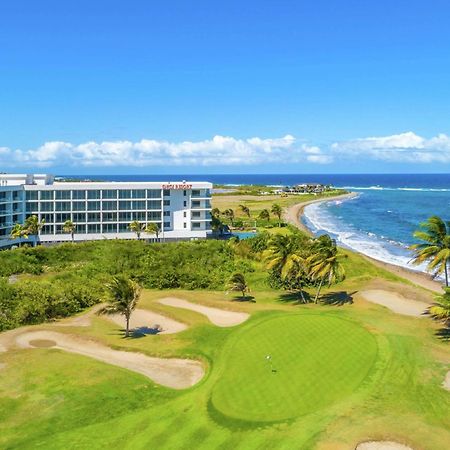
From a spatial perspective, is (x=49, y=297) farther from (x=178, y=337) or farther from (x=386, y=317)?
(x=386, y=317)

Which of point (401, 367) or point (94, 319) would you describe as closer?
point (401, 367)

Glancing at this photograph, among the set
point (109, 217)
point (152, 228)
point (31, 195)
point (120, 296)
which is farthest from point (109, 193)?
point (120, 296)

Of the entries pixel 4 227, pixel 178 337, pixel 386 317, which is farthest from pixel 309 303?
pixel 4 227

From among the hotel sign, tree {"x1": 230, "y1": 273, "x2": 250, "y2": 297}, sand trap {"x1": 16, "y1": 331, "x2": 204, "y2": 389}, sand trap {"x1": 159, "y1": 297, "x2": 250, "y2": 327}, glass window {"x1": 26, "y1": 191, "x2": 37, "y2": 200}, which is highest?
the hotel sign

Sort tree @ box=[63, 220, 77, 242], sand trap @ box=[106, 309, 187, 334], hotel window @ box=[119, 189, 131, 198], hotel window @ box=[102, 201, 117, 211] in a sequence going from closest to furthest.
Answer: sand trap @ box=[106, 309, 187, 334], tree @ box=[63, 220, 77, 242], hotel window @ box=[102, 201, 117, 211], hotel window @ box=[119, 189, 131, 198]

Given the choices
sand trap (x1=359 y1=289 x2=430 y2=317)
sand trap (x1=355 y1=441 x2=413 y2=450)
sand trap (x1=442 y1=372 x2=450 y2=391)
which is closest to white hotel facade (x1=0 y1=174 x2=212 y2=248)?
sand trap (x1=359 y1=289 x2=430 y2=317)

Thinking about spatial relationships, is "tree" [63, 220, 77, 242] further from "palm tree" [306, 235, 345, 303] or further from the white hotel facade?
"palm tree" [306, 235, 345, 303]
